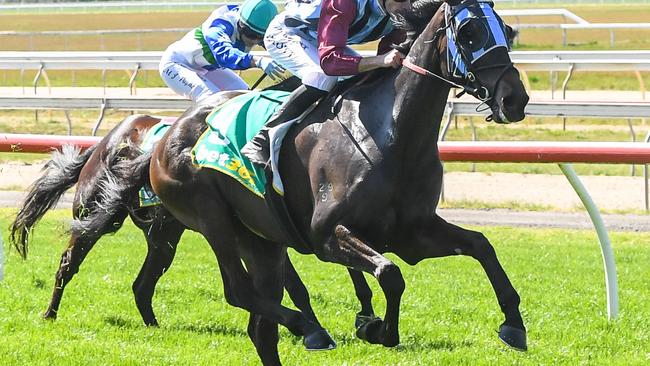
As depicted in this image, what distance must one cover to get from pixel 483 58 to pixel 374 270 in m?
0.89

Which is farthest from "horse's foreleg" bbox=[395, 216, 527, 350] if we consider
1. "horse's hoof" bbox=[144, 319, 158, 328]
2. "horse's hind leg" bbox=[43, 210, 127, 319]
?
"horse's hoof" bbox=[144, 319, 158, 328]

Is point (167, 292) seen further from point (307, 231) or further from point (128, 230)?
point (128, 230)

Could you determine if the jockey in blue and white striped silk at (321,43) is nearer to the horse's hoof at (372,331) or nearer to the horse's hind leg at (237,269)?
the horse's hind leg at (237,269)

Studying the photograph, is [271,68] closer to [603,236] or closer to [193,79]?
[193,79]

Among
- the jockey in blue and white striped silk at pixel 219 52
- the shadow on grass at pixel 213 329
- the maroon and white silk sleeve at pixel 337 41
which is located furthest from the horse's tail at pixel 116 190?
the maroon and white silk sleeve at pixel 337 41

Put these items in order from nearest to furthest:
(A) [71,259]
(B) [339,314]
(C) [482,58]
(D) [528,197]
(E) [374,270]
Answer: (C) [482,58] → (E) [374,270] → (B) [339,314] → (A) [71,259] → (D) [528,197]

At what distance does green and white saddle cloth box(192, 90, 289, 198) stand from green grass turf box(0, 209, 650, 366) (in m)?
0.89

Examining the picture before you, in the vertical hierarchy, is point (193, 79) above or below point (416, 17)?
below

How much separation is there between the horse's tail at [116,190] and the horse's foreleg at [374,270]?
1.65 m

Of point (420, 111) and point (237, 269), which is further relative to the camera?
point (237, 269)

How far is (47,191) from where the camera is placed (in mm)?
7234

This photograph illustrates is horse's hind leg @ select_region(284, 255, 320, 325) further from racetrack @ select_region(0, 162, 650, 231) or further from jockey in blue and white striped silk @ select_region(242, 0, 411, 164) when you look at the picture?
racetrack @ select_region(0, 162, 650, 231)

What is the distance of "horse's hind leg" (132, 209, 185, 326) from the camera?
675 centimetres

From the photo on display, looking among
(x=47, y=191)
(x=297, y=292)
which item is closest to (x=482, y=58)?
(x=297, y=292)
